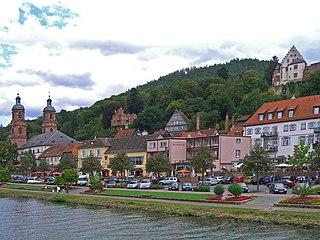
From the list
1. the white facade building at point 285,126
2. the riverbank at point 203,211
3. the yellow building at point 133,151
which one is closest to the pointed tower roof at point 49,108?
the yellow building at point 133,151

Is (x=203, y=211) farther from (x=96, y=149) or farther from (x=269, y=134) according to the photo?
(x=96, y=149)

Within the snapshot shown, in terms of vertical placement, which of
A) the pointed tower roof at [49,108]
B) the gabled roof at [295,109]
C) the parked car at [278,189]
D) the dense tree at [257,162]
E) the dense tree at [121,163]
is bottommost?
the parked car at [278,189]

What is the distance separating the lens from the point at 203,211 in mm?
40281

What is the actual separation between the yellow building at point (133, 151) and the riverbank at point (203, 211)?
40945 mm

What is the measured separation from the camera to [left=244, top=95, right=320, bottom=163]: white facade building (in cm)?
8169

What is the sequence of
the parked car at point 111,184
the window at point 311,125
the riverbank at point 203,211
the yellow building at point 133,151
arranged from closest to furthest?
the riverbank at point 203,211, the parked car at point 111,184, the window at point 311,125, the yellow building at point 133,151

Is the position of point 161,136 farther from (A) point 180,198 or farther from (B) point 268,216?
(B) point 268,216

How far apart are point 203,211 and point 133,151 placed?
62746 millimetres

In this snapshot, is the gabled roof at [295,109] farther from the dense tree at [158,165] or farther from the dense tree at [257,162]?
the dense tree at [257,162]

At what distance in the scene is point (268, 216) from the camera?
3556cm

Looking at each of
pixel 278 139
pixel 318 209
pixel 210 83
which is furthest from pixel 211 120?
pixel 318 209

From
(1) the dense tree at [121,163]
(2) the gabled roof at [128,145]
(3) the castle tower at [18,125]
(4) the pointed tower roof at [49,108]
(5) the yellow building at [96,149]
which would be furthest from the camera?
(4) the pointed tower roof at [49,108]

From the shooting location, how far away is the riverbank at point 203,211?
110 ft

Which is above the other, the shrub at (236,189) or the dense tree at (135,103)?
the dense tree at (135,103)
